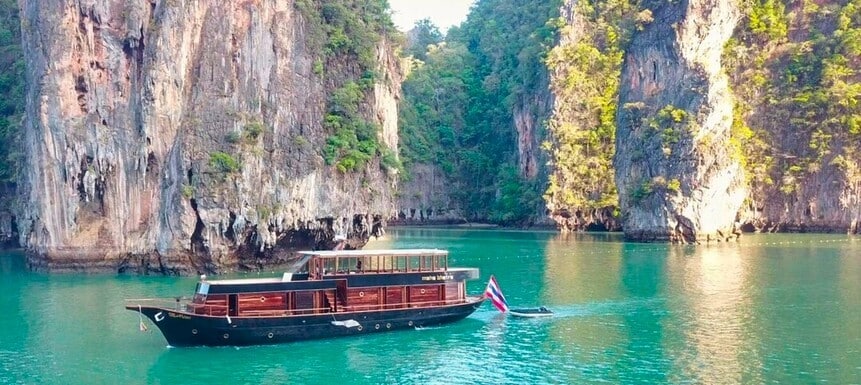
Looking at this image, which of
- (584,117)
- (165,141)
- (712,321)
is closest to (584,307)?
(712,321)

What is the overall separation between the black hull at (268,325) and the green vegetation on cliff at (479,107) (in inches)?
2910

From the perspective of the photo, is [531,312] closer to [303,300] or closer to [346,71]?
[303,300]

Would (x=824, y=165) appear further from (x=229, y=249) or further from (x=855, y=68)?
(x=229, y=249)

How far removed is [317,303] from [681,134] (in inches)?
2026

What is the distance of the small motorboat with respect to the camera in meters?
35.0

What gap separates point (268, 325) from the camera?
97.6 ft

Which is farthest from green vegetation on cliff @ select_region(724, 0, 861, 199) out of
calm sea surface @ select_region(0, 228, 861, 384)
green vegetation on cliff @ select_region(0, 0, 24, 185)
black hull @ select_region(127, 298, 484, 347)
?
green vegetation on cliff @ select_region(0, 0, 24, 185)

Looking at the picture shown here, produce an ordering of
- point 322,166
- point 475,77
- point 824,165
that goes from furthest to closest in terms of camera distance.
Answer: point 475,77
point 824,165
point 322,166

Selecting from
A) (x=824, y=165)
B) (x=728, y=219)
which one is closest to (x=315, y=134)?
(x=728, y=219)

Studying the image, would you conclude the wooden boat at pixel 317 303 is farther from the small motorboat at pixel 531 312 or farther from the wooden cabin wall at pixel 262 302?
the small motorboat at pixel 531 312

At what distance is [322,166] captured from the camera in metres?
55.2

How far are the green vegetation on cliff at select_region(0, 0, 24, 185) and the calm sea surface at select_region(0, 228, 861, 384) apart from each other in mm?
17404

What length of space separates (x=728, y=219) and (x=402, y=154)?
49.7m

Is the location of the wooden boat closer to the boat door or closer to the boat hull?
the boat door
